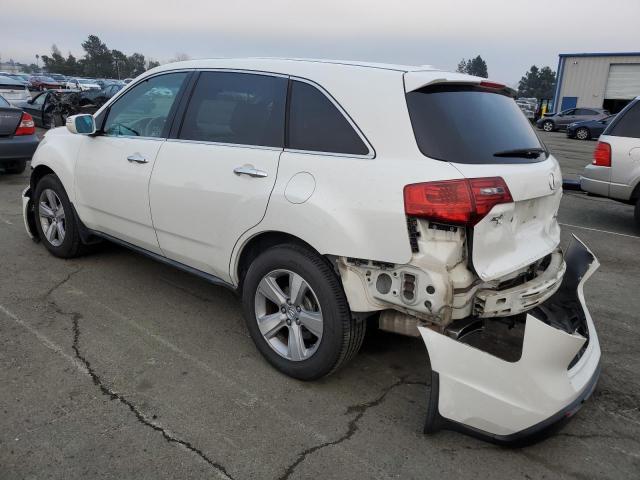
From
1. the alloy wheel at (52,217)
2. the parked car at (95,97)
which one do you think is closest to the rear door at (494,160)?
the alloy wheel at (52,217)

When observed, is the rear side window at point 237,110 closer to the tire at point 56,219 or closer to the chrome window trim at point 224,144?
A: the chrome window trim at point 224,144

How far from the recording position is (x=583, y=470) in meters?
2.46

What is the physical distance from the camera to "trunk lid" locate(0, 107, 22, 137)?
8.34 meters

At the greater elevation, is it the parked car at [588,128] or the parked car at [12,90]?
the parked car at [12,90]

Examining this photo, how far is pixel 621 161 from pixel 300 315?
5.87m

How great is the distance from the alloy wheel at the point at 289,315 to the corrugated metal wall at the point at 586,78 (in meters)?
40.5

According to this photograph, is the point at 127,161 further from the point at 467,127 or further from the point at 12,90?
the point at 12,90

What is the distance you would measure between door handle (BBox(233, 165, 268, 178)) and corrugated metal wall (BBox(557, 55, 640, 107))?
133 ft

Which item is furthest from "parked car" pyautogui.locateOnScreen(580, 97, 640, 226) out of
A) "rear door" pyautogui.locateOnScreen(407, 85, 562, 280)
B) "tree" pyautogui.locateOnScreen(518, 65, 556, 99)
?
"tree" pyautogui.locateOnScreen(518, 65, 556, 99)

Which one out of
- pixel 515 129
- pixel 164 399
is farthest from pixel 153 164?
pixel 515 129

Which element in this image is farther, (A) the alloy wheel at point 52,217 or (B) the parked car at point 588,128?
(B) the parked car at point 588,128

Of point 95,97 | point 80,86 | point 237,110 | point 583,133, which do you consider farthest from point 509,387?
point 80,86

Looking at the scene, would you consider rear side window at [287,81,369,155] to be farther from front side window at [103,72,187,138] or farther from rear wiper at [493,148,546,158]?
front side window at [103,72,187,138]

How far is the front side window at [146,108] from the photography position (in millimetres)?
3820
